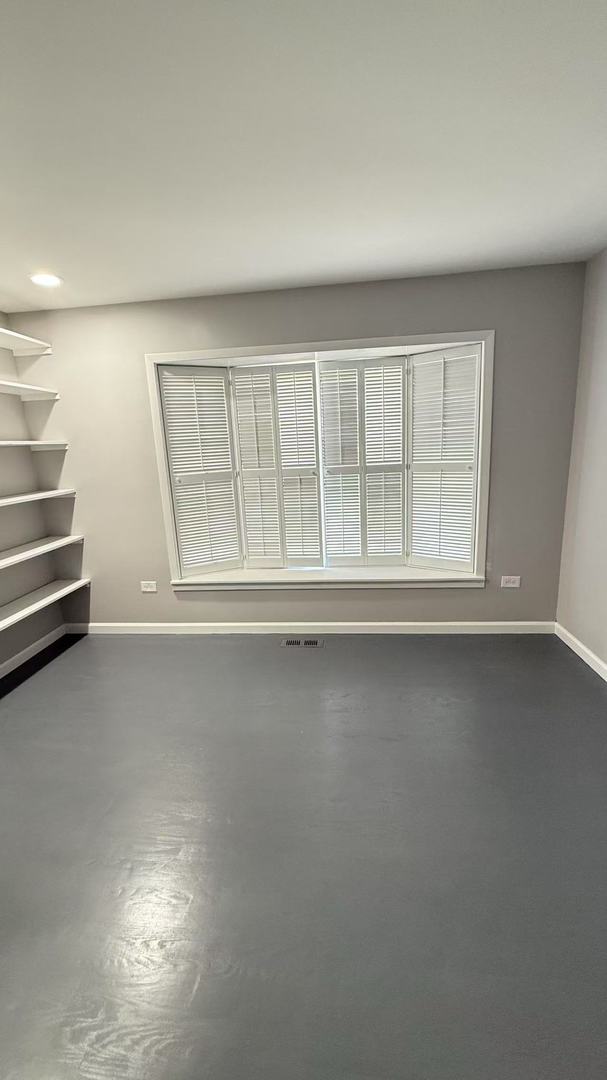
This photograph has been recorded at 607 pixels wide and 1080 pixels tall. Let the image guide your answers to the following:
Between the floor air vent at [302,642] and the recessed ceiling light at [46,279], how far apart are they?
2.89 meters

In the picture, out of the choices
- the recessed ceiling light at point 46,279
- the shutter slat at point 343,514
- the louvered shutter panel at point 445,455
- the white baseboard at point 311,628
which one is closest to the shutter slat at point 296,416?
the shutter slat at point 343,514

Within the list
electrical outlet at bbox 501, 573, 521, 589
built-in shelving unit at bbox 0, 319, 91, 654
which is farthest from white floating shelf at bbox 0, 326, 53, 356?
electrical outlet at bbox 501, 573, 521, 589

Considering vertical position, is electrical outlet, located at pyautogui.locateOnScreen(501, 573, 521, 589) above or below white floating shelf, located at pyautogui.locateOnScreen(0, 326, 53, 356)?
below

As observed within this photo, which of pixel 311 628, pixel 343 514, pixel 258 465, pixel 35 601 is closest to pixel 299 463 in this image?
pixel 258 465

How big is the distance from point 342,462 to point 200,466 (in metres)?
1.16

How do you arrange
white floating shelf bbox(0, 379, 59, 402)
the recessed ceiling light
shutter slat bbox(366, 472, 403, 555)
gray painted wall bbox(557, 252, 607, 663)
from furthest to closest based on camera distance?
shutter slat bbox(366, 472, 403, 555), white floating shelf bbox(0, 379, 59, 402), gray painted wall bbox(557, 252, 607, 663), the recessed ceiling light

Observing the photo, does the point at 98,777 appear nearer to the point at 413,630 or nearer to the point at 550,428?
the point at 413,630

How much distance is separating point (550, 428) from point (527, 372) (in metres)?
0.42

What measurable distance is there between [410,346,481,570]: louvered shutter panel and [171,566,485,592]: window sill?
0.14 m

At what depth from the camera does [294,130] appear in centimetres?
147

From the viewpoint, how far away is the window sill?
337 centimetres

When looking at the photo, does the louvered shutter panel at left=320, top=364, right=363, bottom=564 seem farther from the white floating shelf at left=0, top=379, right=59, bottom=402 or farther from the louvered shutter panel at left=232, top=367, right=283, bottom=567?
the white floating shelf at left=0, top=379, right=59, bottom=402

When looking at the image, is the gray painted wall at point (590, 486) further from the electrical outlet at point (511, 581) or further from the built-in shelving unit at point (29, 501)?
the built-in shelving unit at point (29, 501)

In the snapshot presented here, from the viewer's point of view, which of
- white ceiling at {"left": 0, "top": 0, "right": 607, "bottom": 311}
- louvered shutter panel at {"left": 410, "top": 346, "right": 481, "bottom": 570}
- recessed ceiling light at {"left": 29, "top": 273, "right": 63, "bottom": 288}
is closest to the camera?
white ceiling at {"left": 0, "top": 0, "right": 607, "bottom": 311}
